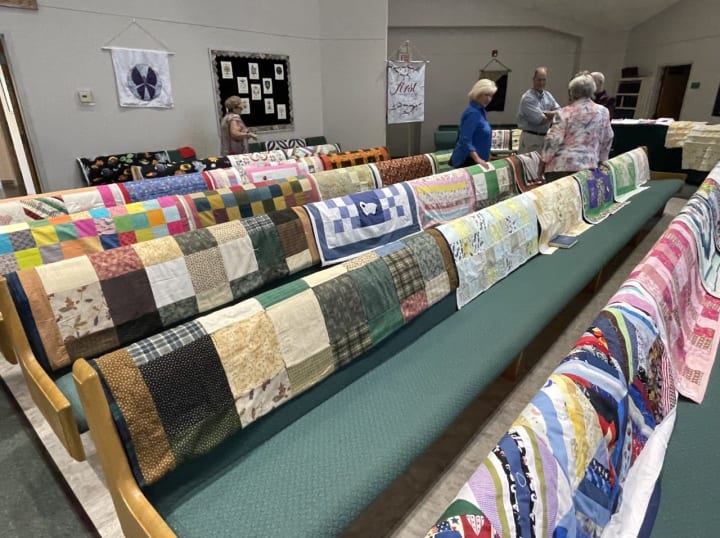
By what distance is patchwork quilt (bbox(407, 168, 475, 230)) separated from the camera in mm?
2945

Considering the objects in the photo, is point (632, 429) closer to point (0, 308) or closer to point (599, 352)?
point (599, 352)

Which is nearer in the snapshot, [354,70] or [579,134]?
[579,134]

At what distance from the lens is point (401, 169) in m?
3.73

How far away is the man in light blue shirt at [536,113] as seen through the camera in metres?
4.10

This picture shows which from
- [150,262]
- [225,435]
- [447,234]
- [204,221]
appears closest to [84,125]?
[204,221]

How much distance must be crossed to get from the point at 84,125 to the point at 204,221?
299 centimetres

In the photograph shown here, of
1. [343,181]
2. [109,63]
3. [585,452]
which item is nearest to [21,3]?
[109,63]

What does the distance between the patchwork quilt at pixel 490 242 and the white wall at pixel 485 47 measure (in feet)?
22.2

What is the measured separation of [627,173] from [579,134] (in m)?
1.03

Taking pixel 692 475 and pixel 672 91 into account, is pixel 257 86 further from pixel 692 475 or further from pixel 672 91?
pixel 672 91

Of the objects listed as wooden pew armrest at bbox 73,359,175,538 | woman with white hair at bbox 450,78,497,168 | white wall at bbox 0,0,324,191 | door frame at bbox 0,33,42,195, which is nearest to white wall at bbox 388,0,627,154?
white wall at bbox 0,0,324,191

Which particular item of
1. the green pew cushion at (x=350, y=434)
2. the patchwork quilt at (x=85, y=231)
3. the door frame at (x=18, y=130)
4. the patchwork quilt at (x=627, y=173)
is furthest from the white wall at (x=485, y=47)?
the green pew cushion at (x=350, y=434)

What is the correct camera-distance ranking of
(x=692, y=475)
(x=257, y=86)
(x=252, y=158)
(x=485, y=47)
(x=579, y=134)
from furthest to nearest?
1. (x=485, y=47)
2. (x=257, y=86)
3. (x=252, y=158)
4. (x=579, y=134)
5. (x=692, y=475)

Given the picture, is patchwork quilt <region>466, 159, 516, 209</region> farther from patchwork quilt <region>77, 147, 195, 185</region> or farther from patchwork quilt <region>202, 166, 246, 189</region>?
patchwork quilt <region>77, 147, 195, 185</region>
